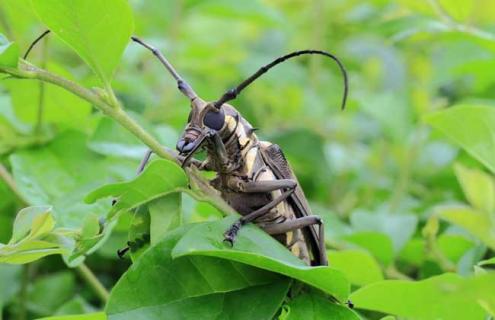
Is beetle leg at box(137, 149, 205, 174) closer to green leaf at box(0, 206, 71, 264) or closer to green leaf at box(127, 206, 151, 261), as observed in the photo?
green leaf at box(127, 206, 151, 261)

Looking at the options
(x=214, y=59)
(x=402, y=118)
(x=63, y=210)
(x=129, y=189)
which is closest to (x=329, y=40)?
(x=214, y=59)

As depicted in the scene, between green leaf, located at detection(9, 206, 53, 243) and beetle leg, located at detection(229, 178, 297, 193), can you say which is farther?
beetle leg, located at detection(229, 178, 297, 193)

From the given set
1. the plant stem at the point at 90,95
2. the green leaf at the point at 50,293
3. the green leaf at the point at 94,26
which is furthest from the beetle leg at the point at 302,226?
the green leaf at the point at 50,293

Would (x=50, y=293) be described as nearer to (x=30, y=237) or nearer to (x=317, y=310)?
(x=30, y=237)

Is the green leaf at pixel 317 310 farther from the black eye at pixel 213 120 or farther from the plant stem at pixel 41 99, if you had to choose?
the plant stem at pixel 41 99

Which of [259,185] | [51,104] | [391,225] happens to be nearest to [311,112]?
[391,225]

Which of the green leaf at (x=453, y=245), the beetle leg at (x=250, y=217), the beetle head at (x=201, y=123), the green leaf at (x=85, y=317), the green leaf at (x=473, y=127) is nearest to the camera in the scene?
the green leaf at (x=85, y=317)

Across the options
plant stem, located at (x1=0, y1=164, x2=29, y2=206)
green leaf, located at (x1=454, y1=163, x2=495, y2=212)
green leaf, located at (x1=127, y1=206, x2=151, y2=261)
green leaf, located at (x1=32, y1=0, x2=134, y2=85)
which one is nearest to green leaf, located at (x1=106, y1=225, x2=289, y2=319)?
green leaf, located at (x1=127, y1=206, x2=151, y2=261)
